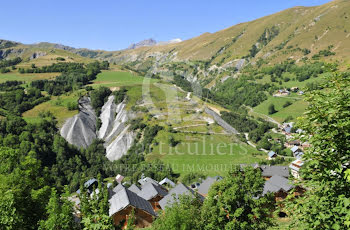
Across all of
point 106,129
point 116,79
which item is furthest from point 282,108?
point 116,79

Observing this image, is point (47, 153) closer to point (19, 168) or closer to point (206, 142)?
point (206, 142)

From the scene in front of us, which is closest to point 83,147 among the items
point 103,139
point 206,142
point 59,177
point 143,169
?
point 103,139

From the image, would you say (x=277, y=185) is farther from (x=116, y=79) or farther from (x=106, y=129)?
(x=116, y=79)

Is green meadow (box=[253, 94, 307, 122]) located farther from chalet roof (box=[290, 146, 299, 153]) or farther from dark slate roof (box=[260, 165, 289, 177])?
dark slate roof (box=[260, 165, 289, 177])

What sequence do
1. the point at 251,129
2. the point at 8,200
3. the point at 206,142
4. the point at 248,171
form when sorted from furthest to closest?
the point at 251,129 → the point at 206,142 → the point at 248,171 → the point at 8,200

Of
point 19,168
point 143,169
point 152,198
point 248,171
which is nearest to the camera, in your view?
point 19,168

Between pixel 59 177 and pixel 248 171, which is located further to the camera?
pixel 59 177

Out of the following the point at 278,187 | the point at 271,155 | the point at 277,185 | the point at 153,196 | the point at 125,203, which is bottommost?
the point at 271,155
